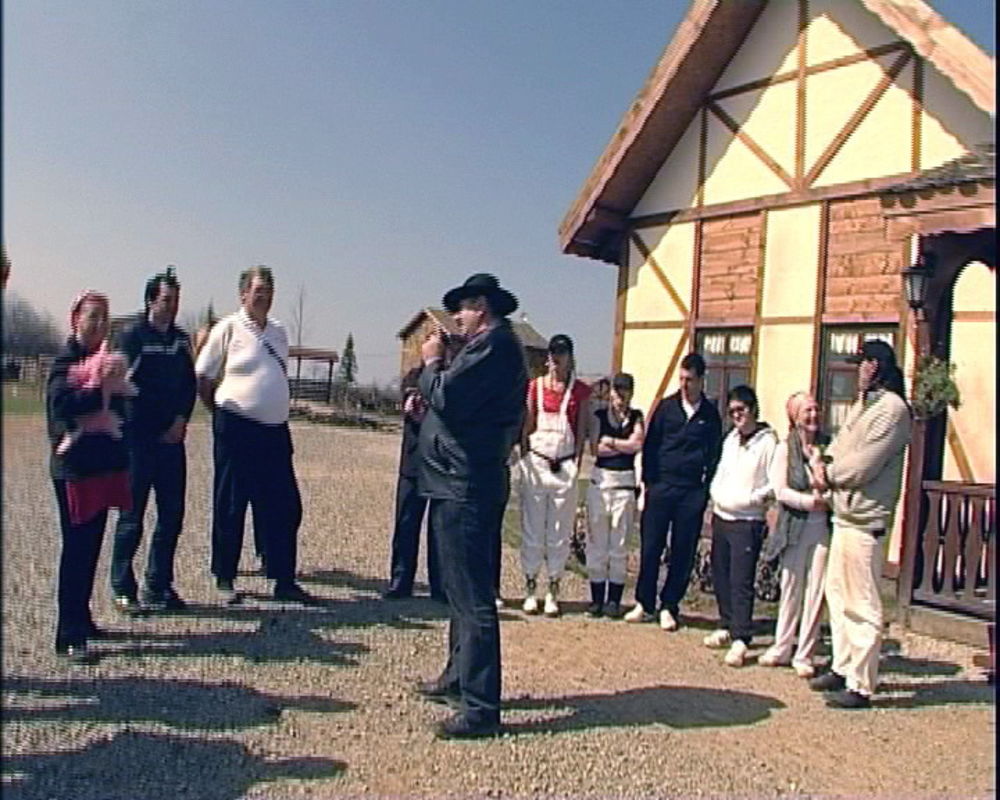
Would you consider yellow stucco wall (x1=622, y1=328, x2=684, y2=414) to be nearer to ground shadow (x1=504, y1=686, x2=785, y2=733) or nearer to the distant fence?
ground shadow (x1=504, y1=686, x2=785, y2=733)

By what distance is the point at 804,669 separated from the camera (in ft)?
16.9

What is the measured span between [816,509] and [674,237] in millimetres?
6057

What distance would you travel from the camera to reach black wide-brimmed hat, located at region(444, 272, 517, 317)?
4098mm

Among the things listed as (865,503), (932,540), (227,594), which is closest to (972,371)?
(932,540)

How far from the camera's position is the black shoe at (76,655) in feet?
13.3

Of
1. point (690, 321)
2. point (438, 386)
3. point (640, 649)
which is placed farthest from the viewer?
point (690, 321)

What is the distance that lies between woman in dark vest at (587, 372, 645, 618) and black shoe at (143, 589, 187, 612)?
263 cm

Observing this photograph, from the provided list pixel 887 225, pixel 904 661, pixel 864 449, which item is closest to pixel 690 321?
pixel 887 225

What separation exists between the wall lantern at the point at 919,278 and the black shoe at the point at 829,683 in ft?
10.2

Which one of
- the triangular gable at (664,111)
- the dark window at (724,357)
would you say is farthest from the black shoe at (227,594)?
the triangular gable at (664,111)

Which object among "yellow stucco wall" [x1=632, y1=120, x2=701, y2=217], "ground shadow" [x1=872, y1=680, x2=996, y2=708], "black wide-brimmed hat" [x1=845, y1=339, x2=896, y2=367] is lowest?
"ground shadow" [x1=872, y1=680, x2=996, y2=708]

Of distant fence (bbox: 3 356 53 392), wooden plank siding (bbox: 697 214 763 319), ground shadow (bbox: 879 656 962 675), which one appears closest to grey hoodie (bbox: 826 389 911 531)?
ground shadow (bbox: 879 656 962 675)

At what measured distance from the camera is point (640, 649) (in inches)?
217

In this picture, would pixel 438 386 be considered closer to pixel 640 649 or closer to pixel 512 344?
pixel 512 344
